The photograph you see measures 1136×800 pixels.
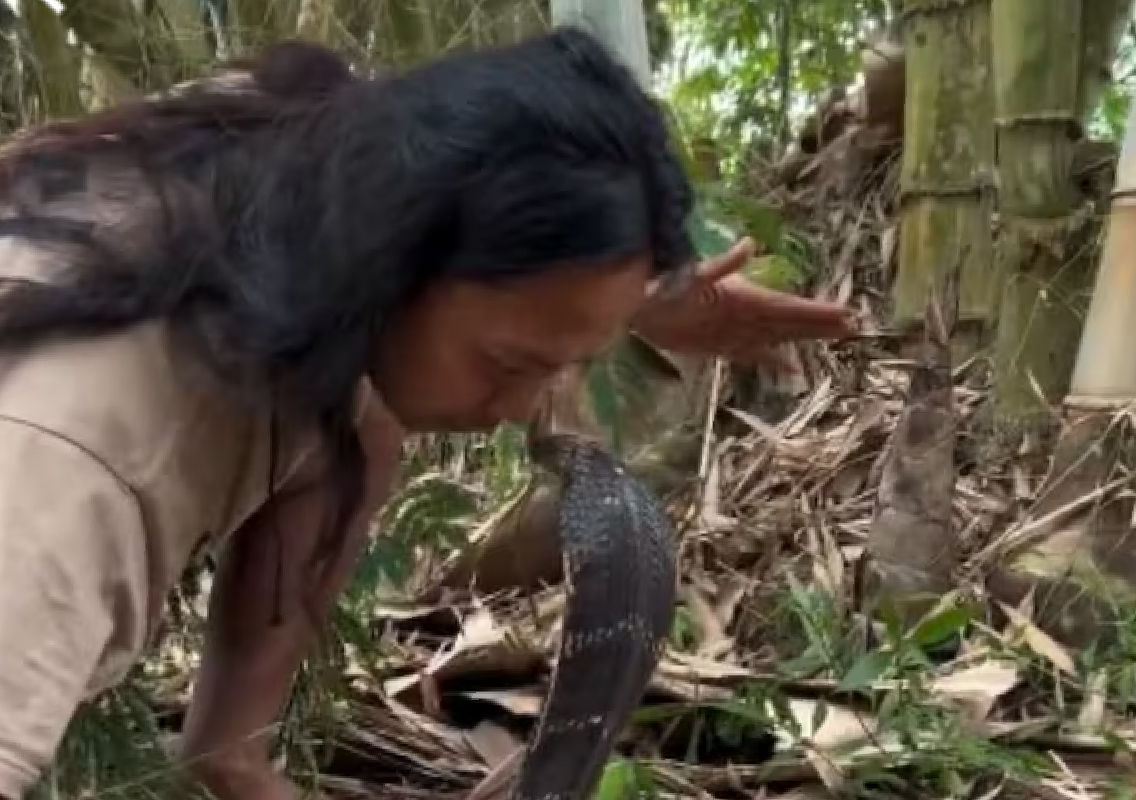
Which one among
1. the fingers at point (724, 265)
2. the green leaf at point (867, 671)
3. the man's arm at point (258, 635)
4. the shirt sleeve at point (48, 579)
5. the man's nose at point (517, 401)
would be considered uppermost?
the fingers at point (724, 265)

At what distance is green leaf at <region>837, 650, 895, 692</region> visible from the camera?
244 centimetres

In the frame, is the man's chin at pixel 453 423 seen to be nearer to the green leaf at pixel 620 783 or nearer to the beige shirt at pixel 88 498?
the beige shirt at pixel 88 498

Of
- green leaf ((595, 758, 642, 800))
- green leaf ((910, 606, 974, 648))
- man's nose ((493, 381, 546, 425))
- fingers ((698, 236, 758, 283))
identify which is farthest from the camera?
green leaf ((910, 606, 974, 648))

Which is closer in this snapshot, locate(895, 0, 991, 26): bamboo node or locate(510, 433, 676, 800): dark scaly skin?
locate(510, 433, 676, 800): dark scaly skin

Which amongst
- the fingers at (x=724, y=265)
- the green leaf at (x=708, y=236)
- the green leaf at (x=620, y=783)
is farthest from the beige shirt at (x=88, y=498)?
the green leaf at (x=708, y=236)

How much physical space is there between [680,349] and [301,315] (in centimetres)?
75

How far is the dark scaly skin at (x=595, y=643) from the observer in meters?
1.95

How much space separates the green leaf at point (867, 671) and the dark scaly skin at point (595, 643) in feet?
1.64

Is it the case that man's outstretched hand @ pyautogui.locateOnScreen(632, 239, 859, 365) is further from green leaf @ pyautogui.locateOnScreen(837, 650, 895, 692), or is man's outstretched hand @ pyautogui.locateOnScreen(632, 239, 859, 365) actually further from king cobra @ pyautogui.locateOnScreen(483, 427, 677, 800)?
green leaf @ pyautogui.locateOnScreen(837, 650, 895, 692)

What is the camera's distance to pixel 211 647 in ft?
6.93

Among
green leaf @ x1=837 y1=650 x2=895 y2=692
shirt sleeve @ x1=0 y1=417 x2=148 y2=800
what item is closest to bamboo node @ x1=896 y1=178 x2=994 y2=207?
green leaf @ x1=837 y1=650 x2=895 y2=692

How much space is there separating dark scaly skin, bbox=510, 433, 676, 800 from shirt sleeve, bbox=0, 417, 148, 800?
0.59 meters

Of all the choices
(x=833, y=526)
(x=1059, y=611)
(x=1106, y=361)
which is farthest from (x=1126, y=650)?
(x=833, y=526)

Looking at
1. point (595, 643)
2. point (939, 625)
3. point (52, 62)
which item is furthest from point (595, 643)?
point (52, 62)
